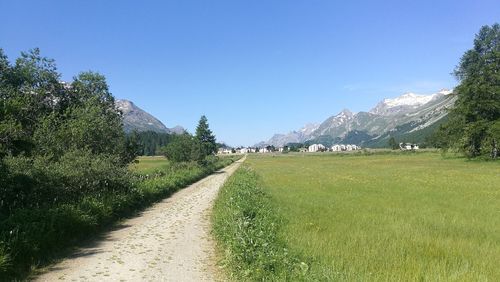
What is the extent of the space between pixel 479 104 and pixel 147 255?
63782 mm

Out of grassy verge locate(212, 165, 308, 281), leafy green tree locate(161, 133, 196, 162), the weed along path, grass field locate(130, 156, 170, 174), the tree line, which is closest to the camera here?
grassy verge locate(212, 165, 308, 281)

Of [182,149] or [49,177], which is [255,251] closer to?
[49,177]

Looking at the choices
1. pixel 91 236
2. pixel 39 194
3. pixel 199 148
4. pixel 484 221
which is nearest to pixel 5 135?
pixel 39 194

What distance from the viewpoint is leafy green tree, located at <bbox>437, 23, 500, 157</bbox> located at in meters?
60.2

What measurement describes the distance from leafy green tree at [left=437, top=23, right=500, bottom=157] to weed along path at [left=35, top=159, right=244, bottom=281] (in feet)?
175

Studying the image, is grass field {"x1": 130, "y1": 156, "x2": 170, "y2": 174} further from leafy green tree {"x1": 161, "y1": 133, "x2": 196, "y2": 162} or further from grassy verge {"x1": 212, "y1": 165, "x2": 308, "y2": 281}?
grassy verge {"x1": 212, "y1": 165, "x2": 308, "y2": 281}

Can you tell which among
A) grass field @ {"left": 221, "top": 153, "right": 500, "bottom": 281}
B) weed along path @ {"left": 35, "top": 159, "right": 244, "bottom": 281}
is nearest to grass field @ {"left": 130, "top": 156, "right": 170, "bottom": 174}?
weed along path @ {"left": 35, "top": 159, "right": 244, "bottom": 281}

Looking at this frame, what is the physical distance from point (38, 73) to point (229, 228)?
32.3 m

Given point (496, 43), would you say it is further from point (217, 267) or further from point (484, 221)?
point (217, 267)

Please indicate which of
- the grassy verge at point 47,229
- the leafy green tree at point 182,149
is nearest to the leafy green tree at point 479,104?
the leafy green tree at point 182,149

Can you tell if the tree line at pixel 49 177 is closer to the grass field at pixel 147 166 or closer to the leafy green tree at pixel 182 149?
the grass field at pixel 147 166

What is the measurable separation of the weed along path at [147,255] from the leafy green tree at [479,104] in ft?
175

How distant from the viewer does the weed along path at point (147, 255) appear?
888cm

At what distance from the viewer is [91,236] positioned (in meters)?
13.2
